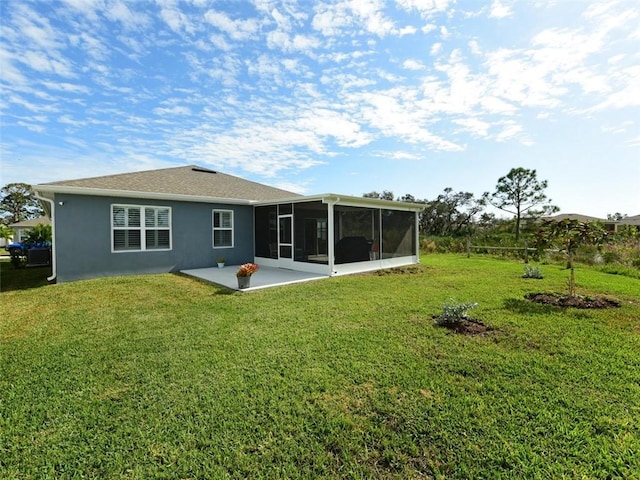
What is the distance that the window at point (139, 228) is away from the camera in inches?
361

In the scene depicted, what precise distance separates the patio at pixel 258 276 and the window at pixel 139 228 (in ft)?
4.39

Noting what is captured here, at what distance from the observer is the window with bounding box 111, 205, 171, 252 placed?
9180 mm

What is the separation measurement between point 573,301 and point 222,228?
10.4 m

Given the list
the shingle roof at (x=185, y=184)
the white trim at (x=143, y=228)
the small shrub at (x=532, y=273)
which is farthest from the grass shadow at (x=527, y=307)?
the white trim at (x=143, y=228)

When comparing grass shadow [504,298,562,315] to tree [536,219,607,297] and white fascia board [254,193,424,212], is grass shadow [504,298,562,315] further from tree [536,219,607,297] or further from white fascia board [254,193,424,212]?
white fascia board [254,193,424,212]

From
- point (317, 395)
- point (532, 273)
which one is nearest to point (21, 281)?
point (317, 395)

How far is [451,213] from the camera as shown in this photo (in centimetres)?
2842

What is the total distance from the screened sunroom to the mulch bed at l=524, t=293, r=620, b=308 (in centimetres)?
519

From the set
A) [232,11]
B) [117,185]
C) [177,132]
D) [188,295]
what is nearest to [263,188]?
[177,132]

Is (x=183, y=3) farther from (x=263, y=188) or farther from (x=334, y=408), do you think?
(x=334, y=408)

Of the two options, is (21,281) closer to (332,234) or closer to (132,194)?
(132,194)

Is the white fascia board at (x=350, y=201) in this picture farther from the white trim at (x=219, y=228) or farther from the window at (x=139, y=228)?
the window at (x=139, y=228)

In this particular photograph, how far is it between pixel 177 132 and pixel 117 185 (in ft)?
23.9

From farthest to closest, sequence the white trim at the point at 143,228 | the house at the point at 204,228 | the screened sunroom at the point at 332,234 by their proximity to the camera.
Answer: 1. the screened sunroom at the point at 332,234
2. the white trim at the point at 143,228
3. the house at the point at 204,228
